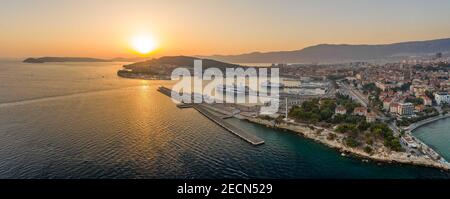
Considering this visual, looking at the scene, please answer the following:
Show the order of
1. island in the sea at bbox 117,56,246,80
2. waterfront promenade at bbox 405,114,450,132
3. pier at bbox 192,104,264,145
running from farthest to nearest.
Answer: island in the sea at bbox 117,56,246,80, waterfront promenade at bbox 405,114,450,132, pier at bbox 192,104,264,145

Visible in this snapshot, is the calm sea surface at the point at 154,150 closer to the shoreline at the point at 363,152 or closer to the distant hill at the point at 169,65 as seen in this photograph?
the shoreline at the point at 363,152

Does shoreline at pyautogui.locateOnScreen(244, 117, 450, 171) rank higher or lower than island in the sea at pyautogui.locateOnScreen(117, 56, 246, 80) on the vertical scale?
lower

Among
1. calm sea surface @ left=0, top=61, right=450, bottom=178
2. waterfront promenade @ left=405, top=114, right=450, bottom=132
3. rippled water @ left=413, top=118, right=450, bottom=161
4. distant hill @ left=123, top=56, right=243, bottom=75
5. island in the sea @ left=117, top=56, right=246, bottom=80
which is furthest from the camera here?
island in the sea @ left=117, top=56, right=246, bottom=80

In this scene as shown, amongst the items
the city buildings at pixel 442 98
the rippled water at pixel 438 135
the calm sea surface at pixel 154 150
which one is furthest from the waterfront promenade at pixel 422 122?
the city buildings at pixel 442 98

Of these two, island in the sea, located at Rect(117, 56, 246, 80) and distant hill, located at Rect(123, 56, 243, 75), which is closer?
distant hill, located at Rect(123, 56, 243, 75)

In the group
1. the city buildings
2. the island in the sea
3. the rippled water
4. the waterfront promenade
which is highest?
the island in the sea

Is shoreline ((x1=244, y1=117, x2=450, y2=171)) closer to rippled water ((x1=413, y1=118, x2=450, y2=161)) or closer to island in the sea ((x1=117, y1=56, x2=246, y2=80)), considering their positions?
rippled water ((x1=413, y1=118, x2=450, y2=161))

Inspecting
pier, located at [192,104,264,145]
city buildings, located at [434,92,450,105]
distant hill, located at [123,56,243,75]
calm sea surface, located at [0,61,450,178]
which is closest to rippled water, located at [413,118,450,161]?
calm sea surface, located at [0,61,450,178]

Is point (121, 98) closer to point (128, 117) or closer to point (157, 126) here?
point (128, 117)

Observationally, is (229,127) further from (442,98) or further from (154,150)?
(442,98)

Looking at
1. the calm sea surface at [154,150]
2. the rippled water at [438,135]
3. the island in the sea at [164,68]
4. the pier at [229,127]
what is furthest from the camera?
the island in the sea at [164,68]
